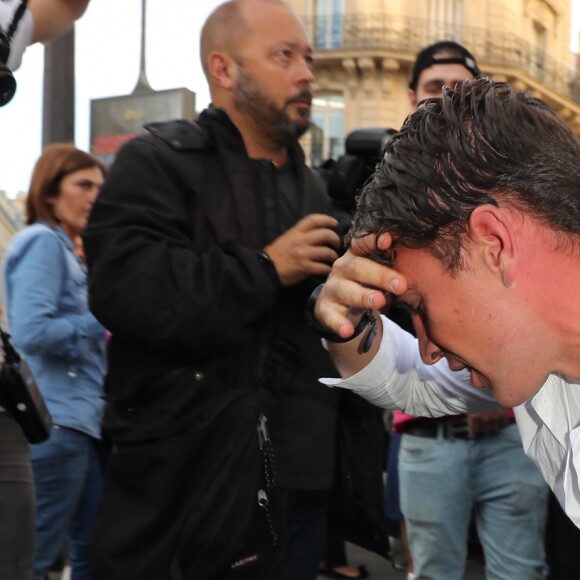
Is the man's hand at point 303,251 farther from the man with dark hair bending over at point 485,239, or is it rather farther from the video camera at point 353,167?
the man with dark hair bending over at point 485,239

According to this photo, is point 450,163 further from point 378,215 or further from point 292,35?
point 292,35

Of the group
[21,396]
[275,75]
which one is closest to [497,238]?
[21,396]

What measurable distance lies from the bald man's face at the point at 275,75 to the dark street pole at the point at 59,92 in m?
3.47

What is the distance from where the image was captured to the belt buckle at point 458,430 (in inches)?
132

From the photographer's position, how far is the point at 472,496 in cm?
338

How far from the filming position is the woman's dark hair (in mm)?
4145

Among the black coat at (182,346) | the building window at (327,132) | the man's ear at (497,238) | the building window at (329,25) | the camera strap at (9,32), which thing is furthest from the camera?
the building window at (329,25)

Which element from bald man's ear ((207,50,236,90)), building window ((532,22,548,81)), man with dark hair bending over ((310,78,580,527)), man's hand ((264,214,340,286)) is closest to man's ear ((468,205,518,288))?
man with dark hair bending over ((310,78,580,527))

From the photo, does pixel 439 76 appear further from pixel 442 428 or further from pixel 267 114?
pixel 442 428

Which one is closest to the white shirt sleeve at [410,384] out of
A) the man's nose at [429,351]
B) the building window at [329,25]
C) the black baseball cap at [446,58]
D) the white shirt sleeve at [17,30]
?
the man's nose at [429,351]

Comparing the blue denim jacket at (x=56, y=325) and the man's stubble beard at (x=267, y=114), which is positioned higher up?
the man's stubble beard at (x=267, y=114)

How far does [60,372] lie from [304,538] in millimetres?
1235

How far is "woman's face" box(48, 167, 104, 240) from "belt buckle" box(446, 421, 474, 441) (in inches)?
63.0

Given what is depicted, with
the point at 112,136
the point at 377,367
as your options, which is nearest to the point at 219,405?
the point at 377,367
